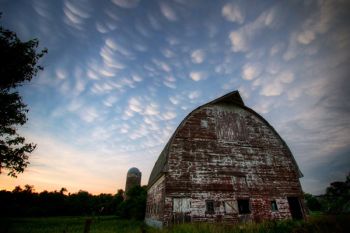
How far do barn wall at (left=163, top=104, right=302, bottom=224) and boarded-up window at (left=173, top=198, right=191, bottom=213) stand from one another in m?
0.18

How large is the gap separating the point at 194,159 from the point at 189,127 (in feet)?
7.78

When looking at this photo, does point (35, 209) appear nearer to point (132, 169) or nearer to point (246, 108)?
point (132, 169)

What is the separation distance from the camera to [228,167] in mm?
13258

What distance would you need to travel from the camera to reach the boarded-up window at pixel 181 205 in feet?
36.4

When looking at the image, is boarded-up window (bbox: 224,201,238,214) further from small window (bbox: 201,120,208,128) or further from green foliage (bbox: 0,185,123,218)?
green foliage (bbox: 0,185,123,218)

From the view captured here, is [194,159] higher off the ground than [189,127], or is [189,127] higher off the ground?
[189,127]

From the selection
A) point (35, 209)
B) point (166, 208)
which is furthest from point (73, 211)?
point (166, 208)

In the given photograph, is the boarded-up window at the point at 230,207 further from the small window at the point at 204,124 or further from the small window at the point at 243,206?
the small window at the point at 204,124

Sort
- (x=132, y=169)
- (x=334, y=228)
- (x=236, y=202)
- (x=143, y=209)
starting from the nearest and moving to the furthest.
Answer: (x=334, y=228), (x=236, y=202), (x=143, y=209), (x=132, y=169)

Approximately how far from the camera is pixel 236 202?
481 inches

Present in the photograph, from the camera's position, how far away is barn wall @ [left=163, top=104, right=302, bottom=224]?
1173 cm

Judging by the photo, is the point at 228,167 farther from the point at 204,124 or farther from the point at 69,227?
the point at 69,227

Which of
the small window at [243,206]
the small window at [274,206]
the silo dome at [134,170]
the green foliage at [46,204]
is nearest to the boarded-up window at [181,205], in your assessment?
the small window at [243,206]

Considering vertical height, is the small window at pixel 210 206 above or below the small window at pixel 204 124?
below
